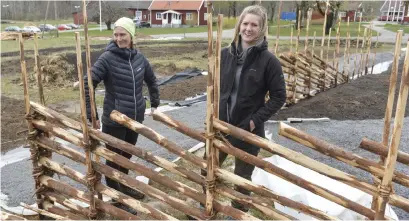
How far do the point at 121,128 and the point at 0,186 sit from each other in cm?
186

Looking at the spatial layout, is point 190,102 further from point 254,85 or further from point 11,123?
point 254,85

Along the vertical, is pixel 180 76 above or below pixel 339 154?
below

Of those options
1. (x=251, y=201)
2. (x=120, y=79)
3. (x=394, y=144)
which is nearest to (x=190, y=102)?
(x=120, y=79)

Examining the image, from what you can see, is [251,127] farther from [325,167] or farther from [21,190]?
[21,190]

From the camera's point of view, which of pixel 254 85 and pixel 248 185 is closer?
pixel 248 185

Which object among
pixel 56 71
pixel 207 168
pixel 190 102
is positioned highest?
pixel 207 168

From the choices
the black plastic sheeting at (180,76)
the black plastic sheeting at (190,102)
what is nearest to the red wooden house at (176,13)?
the black plastic sheeting at (180,76)

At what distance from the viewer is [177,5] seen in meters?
33.1

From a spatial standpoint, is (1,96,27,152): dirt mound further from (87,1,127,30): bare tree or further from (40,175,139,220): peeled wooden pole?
(87,1,127,30): bare tree

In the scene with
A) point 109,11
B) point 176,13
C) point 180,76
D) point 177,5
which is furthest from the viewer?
point 176,13

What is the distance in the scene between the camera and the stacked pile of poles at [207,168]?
1.64 meters

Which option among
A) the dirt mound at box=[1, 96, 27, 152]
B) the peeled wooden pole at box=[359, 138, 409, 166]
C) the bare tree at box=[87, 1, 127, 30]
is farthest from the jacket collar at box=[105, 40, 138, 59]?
the bare tree at box=[87, 1, 127, 30]

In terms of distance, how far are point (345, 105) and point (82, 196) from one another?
5.33 metres

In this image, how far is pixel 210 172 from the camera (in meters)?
1.90
